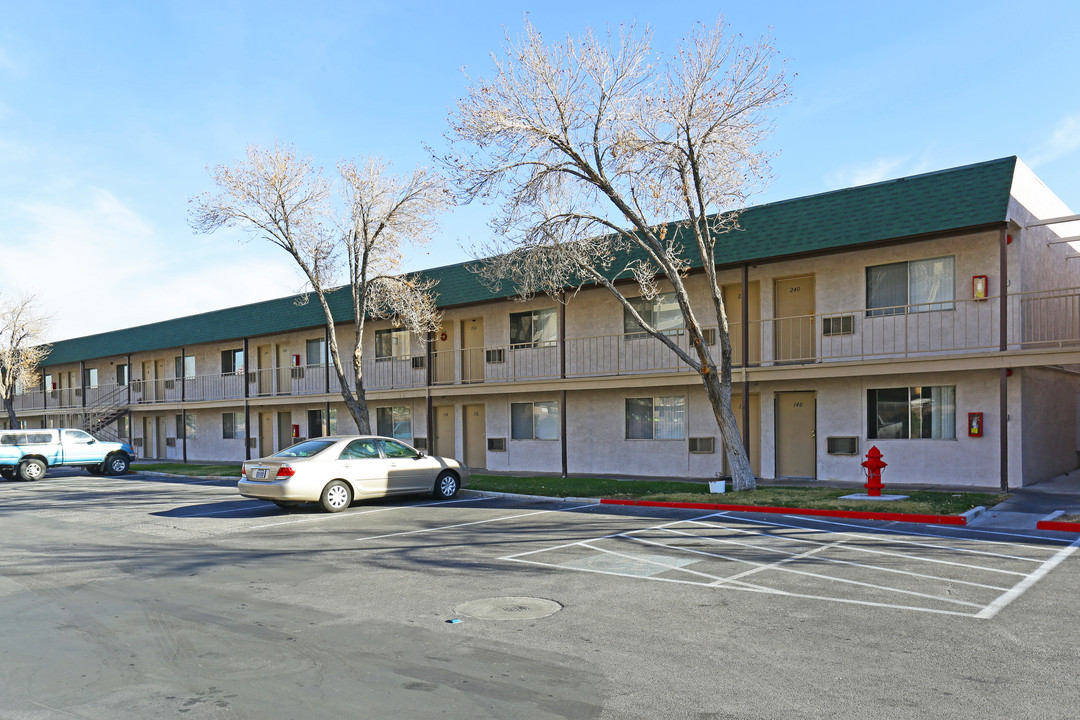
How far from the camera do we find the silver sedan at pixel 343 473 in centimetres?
1425

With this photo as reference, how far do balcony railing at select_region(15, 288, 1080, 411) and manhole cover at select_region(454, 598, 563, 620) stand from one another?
1151cm

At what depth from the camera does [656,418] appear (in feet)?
69.3

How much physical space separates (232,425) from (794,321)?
25518mm

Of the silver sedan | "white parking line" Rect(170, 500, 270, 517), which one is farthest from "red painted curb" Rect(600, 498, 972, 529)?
"white parking line" Rect(170, 500, 270, 517)

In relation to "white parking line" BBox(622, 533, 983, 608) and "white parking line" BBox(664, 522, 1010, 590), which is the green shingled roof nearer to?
"white parking line" BBox(664, 522, 1010, 590)

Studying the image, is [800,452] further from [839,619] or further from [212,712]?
[212,712]

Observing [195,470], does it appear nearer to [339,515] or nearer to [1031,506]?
[339,515]

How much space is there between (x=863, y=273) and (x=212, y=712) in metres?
16.2

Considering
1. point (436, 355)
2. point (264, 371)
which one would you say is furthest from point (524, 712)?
point (264, 371)

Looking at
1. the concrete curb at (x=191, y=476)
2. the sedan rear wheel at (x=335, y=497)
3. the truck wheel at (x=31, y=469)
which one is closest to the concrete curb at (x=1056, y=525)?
the sedan rear wheel at (x=335, y=497)

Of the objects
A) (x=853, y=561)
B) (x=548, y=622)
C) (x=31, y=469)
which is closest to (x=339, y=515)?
(x=548, y=622)

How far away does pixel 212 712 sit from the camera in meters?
4.79

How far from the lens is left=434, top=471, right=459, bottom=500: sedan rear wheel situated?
16.5 meters

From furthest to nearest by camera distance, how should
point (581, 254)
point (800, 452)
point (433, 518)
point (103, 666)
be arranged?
point (800, 452)
point (581, 254)
point (433, 518)
point (103, 666)
